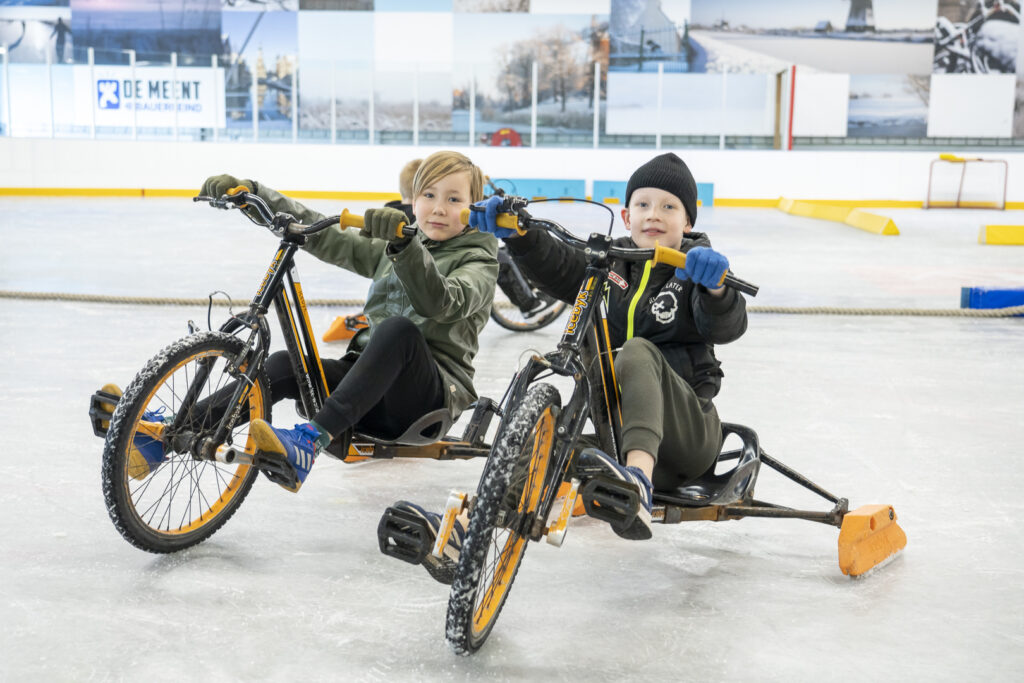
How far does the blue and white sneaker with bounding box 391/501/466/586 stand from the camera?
65.8 inches

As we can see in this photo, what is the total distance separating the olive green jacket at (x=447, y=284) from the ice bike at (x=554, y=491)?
0.40 metres

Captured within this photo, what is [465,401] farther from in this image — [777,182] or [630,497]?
[777,182]

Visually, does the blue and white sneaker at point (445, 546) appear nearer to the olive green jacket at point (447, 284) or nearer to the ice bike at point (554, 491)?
the ice bike at point (554, 491)

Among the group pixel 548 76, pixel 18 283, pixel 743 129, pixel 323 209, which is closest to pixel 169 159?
pixel 323 209

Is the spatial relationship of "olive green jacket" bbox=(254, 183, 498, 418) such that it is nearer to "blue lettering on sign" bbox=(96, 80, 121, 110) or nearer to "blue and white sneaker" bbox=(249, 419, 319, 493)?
"blue and white sneaker" bbox=(249, 419, 319, 493)

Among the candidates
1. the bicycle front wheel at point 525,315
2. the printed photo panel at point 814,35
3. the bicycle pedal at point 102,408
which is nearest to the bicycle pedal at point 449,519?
the bicycle pedal at point 102,408

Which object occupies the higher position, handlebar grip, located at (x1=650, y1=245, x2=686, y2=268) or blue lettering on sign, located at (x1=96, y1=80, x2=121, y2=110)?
blue lettering on sign, located at (x1=96, y1=80, x2=121, y2=110)

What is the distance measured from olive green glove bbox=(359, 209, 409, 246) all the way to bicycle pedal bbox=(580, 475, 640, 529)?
57 cm

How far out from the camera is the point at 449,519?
1.62m

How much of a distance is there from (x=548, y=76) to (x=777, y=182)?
11.0 feet

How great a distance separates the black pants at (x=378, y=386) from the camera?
205 cm

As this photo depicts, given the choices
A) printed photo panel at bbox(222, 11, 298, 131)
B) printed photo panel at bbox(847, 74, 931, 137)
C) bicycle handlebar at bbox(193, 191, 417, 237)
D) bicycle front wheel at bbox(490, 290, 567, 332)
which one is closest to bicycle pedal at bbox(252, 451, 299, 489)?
bicycle handlebar at bbox(193, 191, 417, 237)

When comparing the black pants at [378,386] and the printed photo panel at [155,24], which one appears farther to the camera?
the printed photo panel at [155,24]

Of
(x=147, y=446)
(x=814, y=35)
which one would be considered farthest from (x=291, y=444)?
(x=814, y=35)
